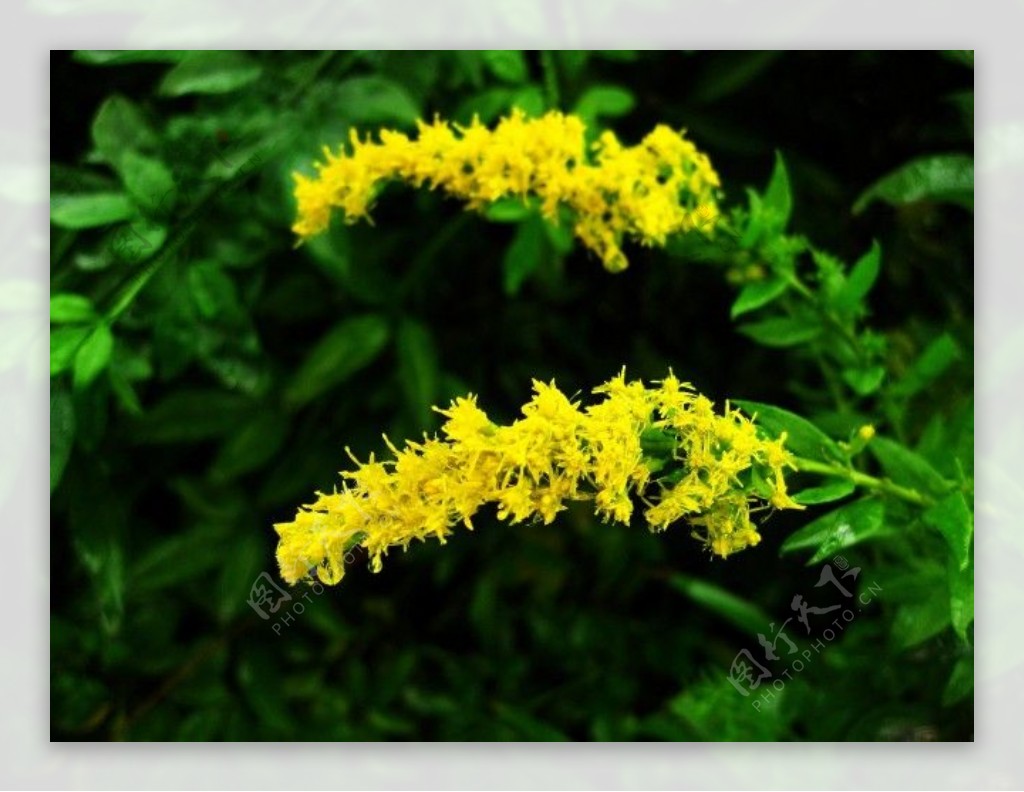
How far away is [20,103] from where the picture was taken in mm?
1092

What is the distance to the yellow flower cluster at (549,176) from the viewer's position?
3.00 ft

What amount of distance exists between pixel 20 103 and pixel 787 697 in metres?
0.98

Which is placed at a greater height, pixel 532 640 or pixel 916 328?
pixel 916 328

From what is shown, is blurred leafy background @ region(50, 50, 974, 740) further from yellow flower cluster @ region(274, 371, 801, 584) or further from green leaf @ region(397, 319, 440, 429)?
yellow flower cluster @ region(274, 371, 801, 584)

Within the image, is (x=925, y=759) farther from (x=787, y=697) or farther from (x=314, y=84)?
(x=314, y=84)

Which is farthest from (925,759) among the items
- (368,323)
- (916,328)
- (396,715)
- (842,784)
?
(368,323)

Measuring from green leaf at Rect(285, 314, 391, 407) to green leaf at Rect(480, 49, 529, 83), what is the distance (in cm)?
30

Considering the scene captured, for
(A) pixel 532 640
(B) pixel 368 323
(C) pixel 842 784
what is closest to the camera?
(C) pixel 842 784

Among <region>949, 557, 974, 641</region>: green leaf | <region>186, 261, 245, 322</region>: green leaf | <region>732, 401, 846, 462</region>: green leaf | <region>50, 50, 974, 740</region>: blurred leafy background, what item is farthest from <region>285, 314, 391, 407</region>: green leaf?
<region>949, 557, 974, 641</region>: green leaf

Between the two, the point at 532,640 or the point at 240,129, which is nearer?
the point at 240,129

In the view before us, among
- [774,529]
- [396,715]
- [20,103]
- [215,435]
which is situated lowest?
[396,715]

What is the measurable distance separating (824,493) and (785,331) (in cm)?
27

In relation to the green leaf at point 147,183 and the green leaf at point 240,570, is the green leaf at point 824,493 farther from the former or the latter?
the green leaf at point 240,570

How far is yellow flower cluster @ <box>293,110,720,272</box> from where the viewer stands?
0.91 meters
